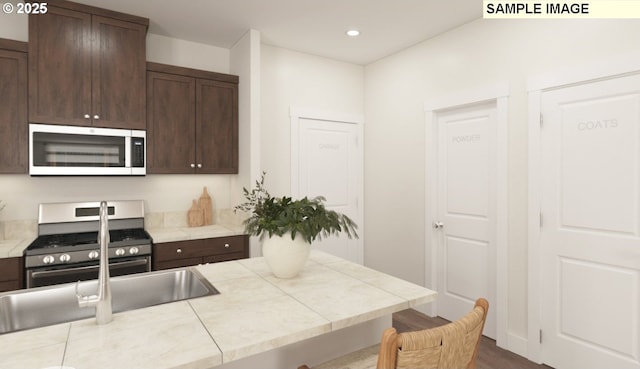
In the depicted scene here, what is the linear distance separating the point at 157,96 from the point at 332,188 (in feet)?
6.67

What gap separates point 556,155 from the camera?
2.47 m

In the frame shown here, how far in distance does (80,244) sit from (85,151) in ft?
2.45

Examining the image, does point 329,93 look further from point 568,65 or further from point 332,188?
point 568,65

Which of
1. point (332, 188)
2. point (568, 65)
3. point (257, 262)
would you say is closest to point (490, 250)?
point (568, 65)

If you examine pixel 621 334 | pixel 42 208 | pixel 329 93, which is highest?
pixel 329 93

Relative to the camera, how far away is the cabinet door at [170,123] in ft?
9.99

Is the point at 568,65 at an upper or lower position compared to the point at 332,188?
upper

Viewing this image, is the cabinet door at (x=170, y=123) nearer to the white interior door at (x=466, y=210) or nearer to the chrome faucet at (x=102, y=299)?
the chrome faucet at (x=102, y=299)

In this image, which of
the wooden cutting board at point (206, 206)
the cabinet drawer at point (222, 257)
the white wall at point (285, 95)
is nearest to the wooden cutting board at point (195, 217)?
the wooden cutting board at point (206, 206)

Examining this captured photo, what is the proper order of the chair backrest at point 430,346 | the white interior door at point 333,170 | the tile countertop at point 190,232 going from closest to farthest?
the chair backrest at point 430,346
the tile countertop at point 190,232
the white interior door at point 333,170

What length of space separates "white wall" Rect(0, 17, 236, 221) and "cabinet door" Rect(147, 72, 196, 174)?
36 centimetres

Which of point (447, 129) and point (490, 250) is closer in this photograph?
point (490, 250)

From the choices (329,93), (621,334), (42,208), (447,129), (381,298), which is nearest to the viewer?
(381,298)

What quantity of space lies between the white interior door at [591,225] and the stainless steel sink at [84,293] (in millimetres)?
2383
